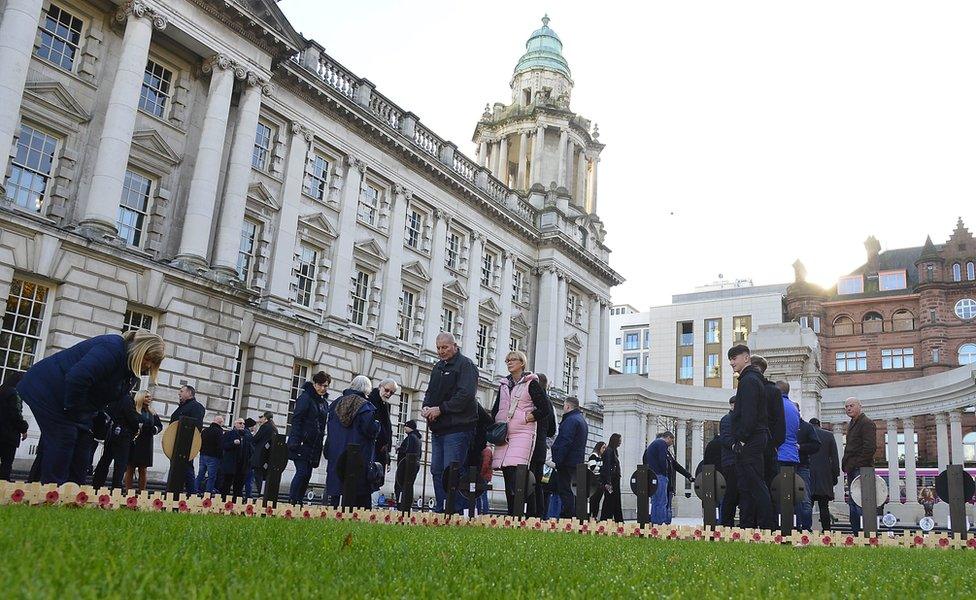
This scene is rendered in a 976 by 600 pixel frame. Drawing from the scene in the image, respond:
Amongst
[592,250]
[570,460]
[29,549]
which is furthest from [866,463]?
[592,250]

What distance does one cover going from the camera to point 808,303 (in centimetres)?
7012

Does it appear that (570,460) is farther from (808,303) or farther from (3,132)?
(808,303)

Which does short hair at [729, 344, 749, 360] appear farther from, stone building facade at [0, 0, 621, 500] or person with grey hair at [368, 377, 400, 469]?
stone building facade at [0, 0, 621, 500]

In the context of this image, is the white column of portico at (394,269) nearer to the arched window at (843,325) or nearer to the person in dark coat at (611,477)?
the person in dark coat at (611,477)

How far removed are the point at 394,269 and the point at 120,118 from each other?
586 inches

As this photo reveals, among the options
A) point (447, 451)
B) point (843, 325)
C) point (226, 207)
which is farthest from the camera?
point (843, 325)

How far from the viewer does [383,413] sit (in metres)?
12.7

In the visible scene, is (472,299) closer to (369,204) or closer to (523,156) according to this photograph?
(369,204)

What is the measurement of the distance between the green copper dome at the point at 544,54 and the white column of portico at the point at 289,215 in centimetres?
2926

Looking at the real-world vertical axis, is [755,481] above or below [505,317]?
below

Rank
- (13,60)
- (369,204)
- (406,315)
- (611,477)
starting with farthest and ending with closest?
(406,315), (369,204), (13,60), (611,477)

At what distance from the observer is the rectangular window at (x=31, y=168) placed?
21.5 metres

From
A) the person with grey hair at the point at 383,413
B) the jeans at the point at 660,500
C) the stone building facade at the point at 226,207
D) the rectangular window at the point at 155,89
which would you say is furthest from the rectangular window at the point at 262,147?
the jeans at the point at 660,500

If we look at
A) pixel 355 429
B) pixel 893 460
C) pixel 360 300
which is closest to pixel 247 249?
pixel 360 300
